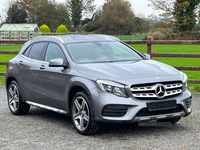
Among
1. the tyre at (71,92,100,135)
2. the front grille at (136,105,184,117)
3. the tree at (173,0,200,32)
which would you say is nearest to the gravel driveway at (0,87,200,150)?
the tyre at (71,92,100,135)

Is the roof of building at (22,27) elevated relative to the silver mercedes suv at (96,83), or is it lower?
elevated

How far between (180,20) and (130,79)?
54.0 metres

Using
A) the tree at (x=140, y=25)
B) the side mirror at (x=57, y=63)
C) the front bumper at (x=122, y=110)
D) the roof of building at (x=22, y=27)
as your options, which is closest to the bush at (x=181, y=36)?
the roof of building at (x=22, y=27)

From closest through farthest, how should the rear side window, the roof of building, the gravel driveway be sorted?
the gravel driveway
the rear side window
the roof of building

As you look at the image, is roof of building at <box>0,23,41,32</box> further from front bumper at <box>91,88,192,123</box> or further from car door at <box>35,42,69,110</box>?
front bumper at <box>91,88,192,123</box>

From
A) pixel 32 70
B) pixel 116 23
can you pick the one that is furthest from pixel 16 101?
pixel 116 23

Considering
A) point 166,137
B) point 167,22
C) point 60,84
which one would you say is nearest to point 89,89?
point 60,84

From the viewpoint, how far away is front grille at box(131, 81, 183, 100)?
5457 mm

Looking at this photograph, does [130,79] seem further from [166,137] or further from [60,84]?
[60,84]

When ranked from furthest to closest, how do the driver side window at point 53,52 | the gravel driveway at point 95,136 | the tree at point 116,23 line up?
the tree at point 116,23 → the driver side window at point 53,52 → the gravel driveway at point 95,136

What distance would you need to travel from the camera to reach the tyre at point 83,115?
225 inches

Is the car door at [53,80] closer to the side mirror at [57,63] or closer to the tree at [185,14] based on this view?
the side mirror at [57,63]

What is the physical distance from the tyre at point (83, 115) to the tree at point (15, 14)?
8382 centimetres

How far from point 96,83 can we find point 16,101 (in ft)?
9.55
